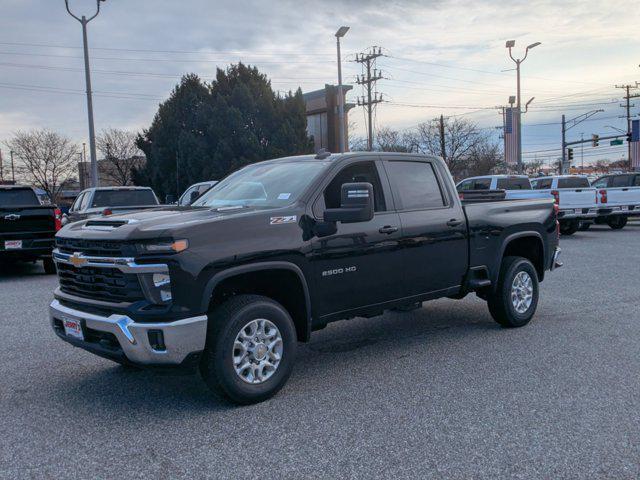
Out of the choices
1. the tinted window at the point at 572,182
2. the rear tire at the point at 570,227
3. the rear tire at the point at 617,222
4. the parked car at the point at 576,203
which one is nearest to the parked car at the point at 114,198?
the parked car at the point at 576,203

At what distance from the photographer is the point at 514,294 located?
6738mm

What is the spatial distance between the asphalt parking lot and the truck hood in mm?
1331

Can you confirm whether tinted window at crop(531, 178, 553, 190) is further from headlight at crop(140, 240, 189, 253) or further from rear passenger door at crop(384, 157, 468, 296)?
headlight at crop(140, 240, 189, 253)

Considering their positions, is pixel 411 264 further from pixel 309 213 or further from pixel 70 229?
pixel 70 229

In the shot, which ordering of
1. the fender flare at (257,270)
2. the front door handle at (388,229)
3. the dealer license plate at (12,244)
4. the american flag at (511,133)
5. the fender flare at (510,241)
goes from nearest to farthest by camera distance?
the fender flare at (257,270)
the front door handle at (388,229)
the fender flare at (510,241)
the dealer license plate at (12,244)
the american flag at (511,133)

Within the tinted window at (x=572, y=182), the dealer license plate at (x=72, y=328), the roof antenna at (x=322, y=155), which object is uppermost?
the roof antenna at (x=322, y=155)

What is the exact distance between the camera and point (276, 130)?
34.2 meters

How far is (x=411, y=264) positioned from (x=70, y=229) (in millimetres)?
3004

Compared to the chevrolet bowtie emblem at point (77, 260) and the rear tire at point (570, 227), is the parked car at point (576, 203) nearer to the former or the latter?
the rear tire at point (570, 227)

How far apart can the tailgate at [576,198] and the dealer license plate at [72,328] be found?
16464 millimetres

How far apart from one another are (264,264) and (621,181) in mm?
20347

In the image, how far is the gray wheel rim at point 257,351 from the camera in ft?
14.4

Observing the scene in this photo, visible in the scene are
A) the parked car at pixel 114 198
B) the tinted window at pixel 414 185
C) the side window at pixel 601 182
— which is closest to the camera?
the tinted window at pixel 414 185

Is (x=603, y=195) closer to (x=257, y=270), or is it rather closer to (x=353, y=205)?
(x=353, y=205)
